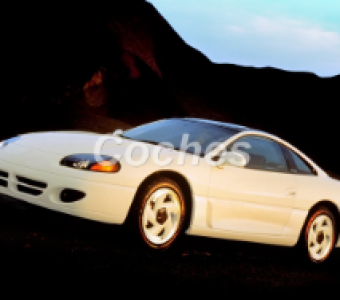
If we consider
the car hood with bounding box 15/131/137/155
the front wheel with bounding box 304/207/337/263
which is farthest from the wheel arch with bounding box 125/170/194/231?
the front wheel with bounding box 304/207/337/263

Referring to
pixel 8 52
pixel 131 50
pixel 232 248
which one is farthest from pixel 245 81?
pixel 232 248

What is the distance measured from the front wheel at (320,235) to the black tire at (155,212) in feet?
6.83

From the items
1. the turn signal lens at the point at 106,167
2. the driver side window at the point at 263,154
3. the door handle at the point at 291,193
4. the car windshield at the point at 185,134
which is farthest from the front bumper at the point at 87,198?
the door handle at the point at 291,193

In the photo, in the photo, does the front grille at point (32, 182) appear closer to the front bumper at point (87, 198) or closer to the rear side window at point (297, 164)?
the front bumper at point (87, 198)

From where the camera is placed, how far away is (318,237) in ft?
26.3

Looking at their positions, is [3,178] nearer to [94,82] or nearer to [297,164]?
[297,164]

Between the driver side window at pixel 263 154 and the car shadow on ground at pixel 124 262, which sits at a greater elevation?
the driver side window at pixel 263 154

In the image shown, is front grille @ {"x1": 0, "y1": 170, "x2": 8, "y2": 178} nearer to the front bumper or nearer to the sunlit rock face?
the front bumper

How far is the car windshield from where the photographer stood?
23.5 feet

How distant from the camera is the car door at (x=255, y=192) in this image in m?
6.80

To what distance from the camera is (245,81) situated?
114875 mm

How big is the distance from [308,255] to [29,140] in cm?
367

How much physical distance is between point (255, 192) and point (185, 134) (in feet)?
3.54

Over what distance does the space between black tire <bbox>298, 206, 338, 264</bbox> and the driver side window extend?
750 millimetres
